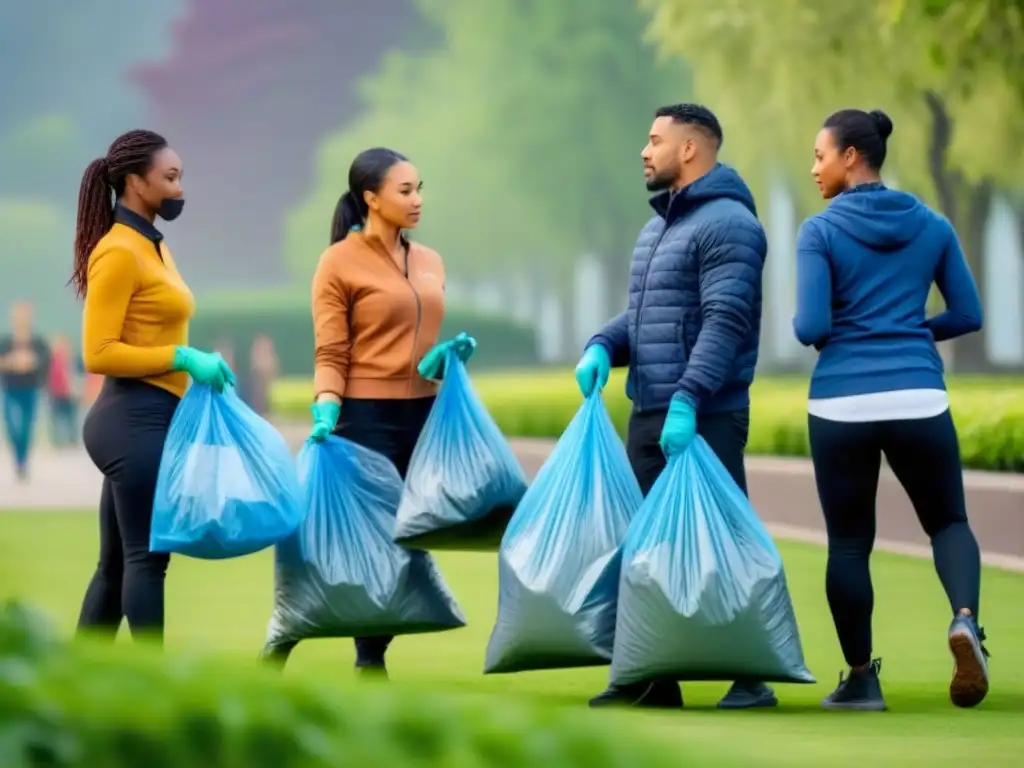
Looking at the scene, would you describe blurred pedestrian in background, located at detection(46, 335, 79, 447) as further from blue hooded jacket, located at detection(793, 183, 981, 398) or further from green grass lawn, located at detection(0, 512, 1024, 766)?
blue hooded jacket, located at detection(793, 183, 981, 398)

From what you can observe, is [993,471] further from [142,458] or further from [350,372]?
[142,458]

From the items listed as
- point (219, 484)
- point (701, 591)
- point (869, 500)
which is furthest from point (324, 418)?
point (869, 500)

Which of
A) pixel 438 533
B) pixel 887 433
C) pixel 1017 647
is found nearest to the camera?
pixel 887 433

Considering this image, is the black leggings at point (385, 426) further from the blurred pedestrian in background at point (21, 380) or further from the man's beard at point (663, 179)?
the blurred pedestrian in background at point (21, 380)

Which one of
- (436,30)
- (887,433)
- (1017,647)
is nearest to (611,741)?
(887,433)

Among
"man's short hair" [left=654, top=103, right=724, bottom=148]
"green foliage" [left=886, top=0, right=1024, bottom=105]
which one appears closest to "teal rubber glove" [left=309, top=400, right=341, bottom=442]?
"man's short hair" [left=654, top=103, right=724, bottom=148]

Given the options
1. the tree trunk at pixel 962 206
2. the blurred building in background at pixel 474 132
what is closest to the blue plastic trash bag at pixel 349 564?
the blurred building in background at pixel 474 132

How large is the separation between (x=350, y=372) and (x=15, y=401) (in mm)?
13839

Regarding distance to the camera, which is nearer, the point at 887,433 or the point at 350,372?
the point at 887,433

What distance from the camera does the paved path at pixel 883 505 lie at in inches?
421

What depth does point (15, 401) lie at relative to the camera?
19.9m

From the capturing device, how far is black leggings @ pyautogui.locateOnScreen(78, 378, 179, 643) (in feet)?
19.7

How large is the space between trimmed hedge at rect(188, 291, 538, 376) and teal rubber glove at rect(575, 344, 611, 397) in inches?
1578

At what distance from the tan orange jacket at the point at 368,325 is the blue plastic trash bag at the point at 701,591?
105cm
